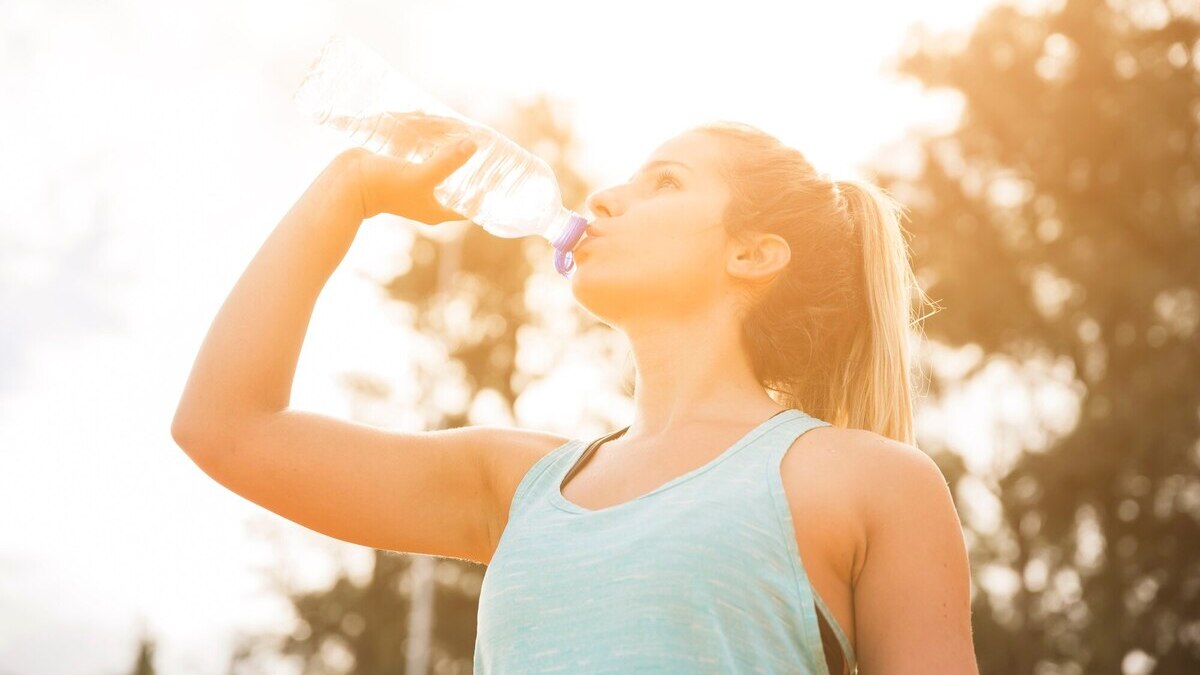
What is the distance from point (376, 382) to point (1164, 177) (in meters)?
12.4

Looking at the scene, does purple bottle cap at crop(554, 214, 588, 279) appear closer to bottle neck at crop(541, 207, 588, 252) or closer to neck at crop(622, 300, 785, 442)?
bottle neck at crop(541, 207, 588, 252)

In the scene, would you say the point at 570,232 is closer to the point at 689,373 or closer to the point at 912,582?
the point at 689,373

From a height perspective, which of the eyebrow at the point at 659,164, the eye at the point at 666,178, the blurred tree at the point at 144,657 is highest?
the eyebrow at the point at 659,164

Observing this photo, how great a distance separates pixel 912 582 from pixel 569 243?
3.57ft

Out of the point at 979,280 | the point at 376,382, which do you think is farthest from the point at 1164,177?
the point at 376,382

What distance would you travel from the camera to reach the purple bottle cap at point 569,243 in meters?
2.78

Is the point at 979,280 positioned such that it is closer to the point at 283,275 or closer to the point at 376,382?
the point at 376,382

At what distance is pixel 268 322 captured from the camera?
256 centimetres

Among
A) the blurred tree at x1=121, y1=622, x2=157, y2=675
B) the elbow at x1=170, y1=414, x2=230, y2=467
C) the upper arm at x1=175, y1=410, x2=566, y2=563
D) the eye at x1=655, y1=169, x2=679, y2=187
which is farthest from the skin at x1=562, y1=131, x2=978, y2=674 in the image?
the blurred tree at x1=121, y1=622, x2=157, y2=675

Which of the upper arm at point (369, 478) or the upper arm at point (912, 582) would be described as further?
the upper arm at point (369, 478)

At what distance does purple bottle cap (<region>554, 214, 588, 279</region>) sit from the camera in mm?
2775

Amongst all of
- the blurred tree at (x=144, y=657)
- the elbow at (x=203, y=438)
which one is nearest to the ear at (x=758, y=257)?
the elbow at (x=203, y=438)

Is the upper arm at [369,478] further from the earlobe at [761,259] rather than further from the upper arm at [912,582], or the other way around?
the upper arm at [912,582]

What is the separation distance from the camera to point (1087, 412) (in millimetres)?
15969
